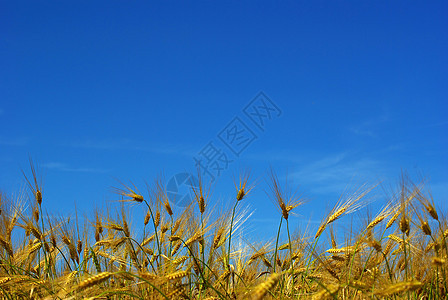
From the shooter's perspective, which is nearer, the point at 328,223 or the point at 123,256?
the point at 328,223

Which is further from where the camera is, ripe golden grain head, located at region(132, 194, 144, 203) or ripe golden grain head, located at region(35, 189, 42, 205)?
ripe golden grain head, located at region(35, 189, 42, 205)

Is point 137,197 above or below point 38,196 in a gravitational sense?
below

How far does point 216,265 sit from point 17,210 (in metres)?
2.13

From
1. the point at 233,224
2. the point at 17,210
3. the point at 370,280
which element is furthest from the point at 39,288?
the point at 370,280

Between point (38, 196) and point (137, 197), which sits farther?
point (38, 196)

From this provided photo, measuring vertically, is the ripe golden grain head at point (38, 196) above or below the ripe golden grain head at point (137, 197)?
above

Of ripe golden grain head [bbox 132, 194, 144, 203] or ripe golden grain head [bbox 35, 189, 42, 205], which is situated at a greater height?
ripe golden grain head [bbox 35, 189, 42, 205]

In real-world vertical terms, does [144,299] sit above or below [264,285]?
above

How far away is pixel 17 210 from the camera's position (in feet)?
15.1

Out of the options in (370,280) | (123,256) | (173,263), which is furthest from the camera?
(123,256)

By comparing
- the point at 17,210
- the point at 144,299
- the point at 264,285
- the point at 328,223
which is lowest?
the point at 264,285

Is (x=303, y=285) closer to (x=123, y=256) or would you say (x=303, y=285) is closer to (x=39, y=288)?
(x=123, y=256)

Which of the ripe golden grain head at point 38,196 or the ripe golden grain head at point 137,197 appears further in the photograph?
the ripe golden grain head at point 38,196

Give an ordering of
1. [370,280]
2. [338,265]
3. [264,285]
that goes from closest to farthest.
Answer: [264,285] → [370,280] → [338,265]
